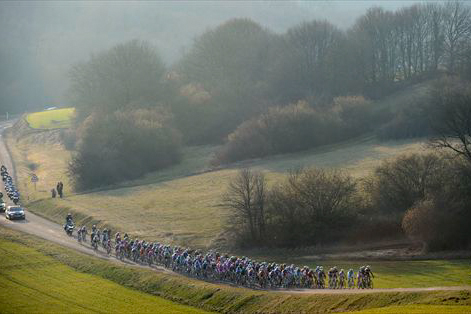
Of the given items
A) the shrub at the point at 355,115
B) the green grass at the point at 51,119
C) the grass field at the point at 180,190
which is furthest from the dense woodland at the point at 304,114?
the green grass at the point at 51,119

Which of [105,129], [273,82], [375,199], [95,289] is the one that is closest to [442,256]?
[375,199]

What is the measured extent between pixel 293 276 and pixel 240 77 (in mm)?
91677

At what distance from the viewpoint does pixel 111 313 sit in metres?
40.2

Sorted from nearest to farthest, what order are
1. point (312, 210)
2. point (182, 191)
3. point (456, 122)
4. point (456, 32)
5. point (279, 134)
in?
point (312, 210), point (456, 122), point (182, 191), point (279, 134), point (456, 32)

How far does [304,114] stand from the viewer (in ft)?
340

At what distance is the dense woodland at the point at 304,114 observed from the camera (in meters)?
63.2

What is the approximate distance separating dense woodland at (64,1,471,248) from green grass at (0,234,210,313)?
1773 centimetres

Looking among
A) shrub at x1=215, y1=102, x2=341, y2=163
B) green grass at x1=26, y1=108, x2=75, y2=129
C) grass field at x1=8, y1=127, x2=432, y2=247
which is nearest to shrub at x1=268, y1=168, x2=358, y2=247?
grass field at x1=8, y1=127, x2=432, y2=247

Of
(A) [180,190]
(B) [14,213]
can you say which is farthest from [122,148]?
(B) [14,213]

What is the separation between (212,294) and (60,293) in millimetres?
9381

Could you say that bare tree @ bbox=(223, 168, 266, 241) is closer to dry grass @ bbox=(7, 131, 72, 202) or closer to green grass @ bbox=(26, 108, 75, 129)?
dry grass @ bbox=(7, 131, 72, 202)

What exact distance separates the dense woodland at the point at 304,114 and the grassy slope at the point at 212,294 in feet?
49.3

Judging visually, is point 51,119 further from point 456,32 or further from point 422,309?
point 422,309

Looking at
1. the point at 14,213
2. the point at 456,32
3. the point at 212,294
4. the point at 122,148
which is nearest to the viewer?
the point at 212,294
